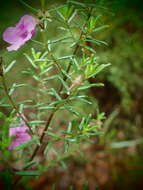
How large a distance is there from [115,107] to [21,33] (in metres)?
1.35

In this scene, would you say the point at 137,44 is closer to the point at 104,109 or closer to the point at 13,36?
the point at 104,109

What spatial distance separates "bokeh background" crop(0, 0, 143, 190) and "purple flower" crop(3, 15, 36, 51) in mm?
992

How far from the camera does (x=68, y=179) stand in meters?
1.71

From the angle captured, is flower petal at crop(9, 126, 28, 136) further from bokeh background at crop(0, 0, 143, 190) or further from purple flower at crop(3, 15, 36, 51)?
bokeh background at crop(0, 0, 143, 190)

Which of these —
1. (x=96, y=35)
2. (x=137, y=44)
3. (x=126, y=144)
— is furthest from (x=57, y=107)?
(x=137, y=44)

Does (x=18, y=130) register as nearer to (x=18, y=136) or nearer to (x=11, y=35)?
(x=18, y=136)

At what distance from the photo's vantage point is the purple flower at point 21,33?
1.94 ft

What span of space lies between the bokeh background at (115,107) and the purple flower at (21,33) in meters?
0.99

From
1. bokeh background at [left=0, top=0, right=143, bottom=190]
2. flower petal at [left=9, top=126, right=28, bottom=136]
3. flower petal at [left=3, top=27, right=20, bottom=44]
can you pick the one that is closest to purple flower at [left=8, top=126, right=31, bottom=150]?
flower petal at [left=9, top=126, right=28, bottom=136]

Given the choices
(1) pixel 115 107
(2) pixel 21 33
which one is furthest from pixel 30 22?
(1) pixel 115 107

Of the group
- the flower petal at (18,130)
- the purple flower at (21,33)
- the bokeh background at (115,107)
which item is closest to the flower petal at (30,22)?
the purple flower at (21,33)

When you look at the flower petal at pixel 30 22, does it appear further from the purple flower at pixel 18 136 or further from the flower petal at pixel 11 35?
the purple flower at pixel 18 136

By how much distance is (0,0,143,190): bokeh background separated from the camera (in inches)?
65.9

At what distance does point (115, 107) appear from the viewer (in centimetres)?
190
